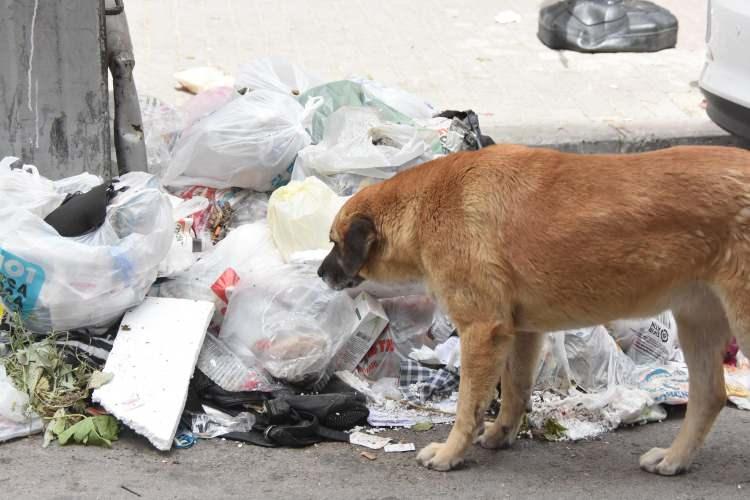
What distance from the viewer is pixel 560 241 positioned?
12.9 ft

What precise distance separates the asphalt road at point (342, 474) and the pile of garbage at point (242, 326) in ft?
0.26

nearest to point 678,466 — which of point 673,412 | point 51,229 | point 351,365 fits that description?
point 673,412

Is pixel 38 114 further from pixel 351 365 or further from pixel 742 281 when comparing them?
pixel 742 281

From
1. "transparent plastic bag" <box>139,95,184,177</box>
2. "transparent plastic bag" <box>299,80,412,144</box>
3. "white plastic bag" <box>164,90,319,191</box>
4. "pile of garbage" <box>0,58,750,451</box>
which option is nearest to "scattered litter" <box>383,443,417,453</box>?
"pile of garbage" <box>0,58,750,451</box>

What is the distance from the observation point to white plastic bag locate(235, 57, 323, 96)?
6246mm

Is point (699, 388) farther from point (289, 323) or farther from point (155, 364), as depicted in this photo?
point (155, 364)

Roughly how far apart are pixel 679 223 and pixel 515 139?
3271 millimetres

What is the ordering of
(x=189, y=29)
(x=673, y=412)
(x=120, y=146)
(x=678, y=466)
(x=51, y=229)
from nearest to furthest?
(x=678, y=466), (x=51, y=229), (x=673, y=412), (x=120, y=146), (x=189, y=29)

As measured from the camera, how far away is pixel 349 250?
4.25 meters

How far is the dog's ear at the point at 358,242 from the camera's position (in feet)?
13.8

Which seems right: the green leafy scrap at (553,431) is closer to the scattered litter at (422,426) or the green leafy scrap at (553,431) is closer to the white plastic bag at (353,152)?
the scattered litter at (422,426)

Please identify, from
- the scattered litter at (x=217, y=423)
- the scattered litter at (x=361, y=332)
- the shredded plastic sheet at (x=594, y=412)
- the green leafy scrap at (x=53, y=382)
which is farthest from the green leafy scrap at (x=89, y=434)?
the shredded plastic sheet at (x=594, y=412)

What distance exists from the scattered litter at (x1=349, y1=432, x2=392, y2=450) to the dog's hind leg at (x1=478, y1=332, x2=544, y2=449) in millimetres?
404

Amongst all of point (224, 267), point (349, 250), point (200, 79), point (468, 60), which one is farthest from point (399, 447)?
point (468, 60)
